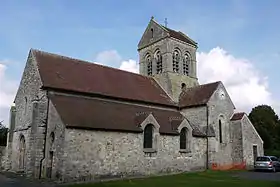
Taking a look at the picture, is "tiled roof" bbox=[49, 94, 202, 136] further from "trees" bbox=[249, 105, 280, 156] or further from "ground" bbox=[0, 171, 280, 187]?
"trees" bbox=[249, 105, 280, 156]

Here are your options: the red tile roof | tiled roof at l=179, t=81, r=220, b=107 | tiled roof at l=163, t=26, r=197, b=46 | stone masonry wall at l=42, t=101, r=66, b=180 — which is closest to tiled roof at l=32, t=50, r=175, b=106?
the red tile roof

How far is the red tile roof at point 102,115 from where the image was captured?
837 inches

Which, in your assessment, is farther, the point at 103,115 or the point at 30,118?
the point at 30,118

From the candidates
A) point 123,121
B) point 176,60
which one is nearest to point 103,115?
point 123,121

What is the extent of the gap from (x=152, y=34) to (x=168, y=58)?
4468mm

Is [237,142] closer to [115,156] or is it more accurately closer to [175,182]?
[115,156]

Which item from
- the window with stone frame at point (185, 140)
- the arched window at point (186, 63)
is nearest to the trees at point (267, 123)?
the arched window at point (186, 63)

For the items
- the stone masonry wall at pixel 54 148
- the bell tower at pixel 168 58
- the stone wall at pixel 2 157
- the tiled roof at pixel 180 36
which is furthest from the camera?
the tiled roof at pixel 180 36

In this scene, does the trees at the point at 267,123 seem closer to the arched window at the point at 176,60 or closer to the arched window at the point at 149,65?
the arched window at the point at 176,60

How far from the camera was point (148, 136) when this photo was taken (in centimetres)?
2492

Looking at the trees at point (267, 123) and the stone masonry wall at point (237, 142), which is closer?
the stone masonry wall at point (237, 142)

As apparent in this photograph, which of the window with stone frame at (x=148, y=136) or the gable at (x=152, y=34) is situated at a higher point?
the gable at (x=152, y=34)

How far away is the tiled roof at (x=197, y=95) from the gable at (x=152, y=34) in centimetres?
716

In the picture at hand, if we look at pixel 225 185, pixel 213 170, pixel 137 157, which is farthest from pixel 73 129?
pixel 213 170
